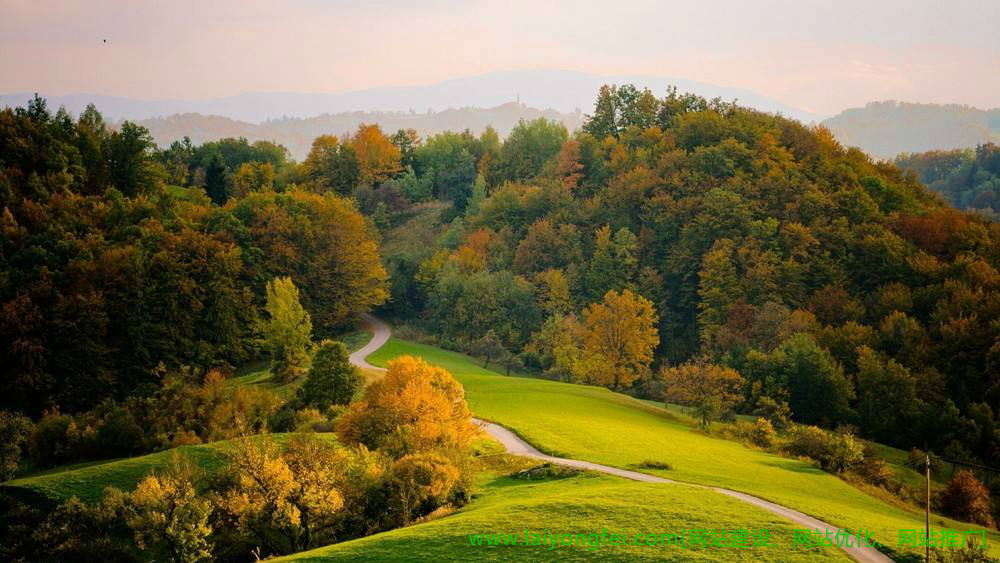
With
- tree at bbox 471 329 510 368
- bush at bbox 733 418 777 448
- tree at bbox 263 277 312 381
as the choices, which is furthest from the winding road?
tree at bbox 471 329 510 368

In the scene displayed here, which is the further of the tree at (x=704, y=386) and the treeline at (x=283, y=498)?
the tree at (x=704, y=386)

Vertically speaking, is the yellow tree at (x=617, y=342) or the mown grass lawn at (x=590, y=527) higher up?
the mown grass lawn at (x=590, y=527)

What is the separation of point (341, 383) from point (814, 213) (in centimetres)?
6122

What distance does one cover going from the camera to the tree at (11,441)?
1650 inches

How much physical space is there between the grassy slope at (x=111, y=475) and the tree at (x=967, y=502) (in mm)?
35851

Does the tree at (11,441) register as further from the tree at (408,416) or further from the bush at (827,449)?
the bush at (827,449)

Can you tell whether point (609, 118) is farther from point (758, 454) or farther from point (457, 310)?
point (758, 454)

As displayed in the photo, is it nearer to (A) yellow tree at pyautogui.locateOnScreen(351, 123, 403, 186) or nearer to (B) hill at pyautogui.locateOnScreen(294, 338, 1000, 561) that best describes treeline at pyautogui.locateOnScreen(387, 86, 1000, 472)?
(B) hill at pyautogui.locateOnScreen(294, 338, 1000, 561)

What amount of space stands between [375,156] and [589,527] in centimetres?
11217

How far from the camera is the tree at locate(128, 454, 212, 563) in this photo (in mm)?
27812

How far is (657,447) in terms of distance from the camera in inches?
1656

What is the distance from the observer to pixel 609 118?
377 feet

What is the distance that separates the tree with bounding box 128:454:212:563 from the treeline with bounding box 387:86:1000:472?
43463mm

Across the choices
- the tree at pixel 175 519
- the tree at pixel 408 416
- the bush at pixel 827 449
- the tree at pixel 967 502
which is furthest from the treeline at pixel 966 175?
the tree at pixel 175 519
